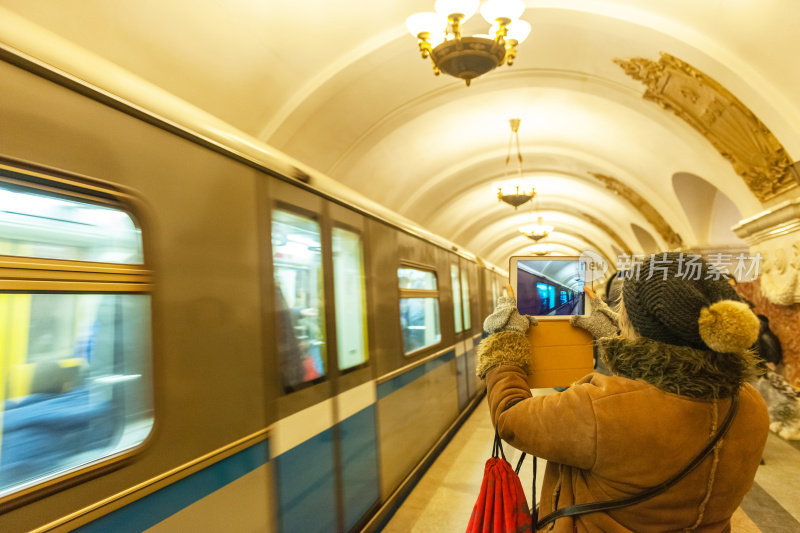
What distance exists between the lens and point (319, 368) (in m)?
3.06

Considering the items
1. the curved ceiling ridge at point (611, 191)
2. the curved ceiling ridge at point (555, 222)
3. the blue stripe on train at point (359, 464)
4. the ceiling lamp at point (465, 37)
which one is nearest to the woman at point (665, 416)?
the blue stripe on train at point (359, 464)

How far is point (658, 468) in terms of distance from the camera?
1.40 m

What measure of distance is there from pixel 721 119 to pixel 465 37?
4354mm

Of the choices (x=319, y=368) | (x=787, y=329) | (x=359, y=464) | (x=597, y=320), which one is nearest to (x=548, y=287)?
(x=597, y=320)

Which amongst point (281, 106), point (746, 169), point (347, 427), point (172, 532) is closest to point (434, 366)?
point (347, 427)

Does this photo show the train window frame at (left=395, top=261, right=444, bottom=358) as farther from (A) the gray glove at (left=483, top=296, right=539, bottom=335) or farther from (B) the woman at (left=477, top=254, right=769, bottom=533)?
(B) the woman at (left=477, top=254, right=769, bottom=533)

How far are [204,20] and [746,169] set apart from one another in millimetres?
7568

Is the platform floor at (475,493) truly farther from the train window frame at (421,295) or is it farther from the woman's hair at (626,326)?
the woman's hair at (626,326)

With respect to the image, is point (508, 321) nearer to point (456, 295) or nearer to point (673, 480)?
point (673, 480)

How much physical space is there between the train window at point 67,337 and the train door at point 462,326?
19.1ft

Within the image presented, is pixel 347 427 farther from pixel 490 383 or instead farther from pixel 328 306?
pixel 490 383

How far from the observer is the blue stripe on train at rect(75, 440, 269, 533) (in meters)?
1.67

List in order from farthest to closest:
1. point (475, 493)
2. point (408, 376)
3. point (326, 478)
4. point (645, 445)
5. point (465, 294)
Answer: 1. point (465, 294)
2. point (475, 493)
3. point (408, 376)
4. point (326, 478)
5. point (645, 445)

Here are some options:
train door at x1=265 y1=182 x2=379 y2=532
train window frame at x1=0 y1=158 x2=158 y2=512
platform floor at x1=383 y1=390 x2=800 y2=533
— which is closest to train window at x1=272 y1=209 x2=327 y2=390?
train door at x1=265 y1=182 x2=379 y2=532
